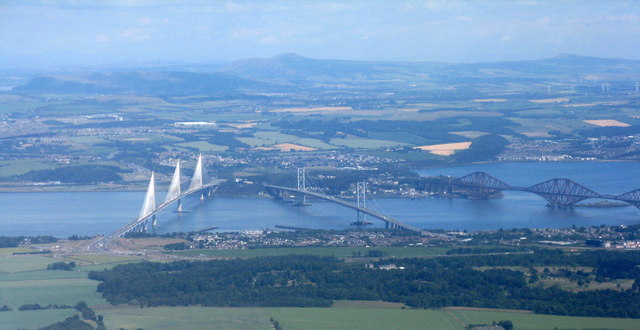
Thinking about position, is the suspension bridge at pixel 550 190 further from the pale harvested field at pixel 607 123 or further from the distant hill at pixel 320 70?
the distant hill at pixel 320 70

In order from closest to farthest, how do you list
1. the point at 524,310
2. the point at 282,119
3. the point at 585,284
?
the point at 524,310 → the point at 585,284 → the point at 282,119

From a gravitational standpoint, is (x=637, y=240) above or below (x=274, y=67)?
below

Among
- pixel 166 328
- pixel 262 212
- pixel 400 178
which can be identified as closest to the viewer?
pixel 166 328

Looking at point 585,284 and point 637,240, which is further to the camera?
point 637,240

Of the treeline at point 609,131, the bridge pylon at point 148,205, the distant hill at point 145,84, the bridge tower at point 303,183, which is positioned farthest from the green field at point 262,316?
the distant hill at point 145,84

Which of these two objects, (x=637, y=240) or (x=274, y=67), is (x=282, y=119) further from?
(x=274, y=67)

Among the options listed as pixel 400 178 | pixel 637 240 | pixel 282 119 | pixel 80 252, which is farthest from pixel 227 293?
pixel 282 119
